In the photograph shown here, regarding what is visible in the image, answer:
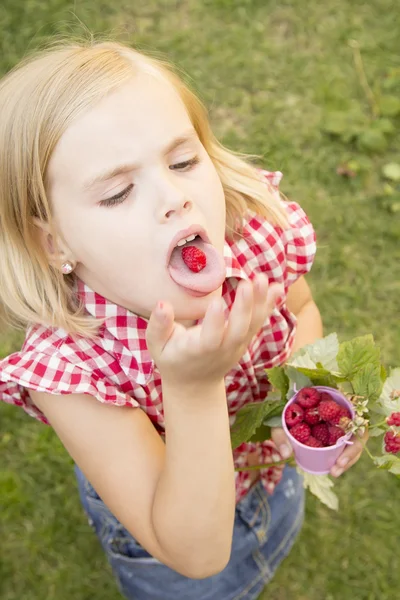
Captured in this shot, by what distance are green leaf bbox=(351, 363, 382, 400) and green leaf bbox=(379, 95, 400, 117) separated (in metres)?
1.96

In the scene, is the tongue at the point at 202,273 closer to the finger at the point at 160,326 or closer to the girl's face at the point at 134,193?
the girl's face at the point at 134,193

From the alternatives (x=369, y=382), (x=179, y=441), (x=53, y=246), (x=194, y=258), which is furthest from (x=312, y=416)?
(x=53, y=246)

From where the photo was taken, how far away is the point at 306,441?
50.3 inches

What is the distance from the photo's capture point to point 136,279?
1.25 metres

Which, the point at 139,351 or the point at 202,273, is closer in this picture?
the point at 202,273

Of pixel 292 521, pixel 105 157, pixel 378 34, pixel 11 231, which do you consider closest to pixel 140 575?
pixel 292 521

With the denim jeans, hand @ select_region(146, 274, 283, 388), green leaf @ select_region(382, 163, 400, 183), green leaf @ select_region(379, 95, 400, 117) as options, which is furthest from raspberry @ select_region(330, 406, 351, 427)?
green leaf @ select_region(379, 95, 400, 117)

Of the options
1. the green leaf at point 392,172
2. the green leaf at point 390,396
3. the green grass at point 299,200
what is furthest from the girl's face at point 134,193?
the green leaf at point 392,172

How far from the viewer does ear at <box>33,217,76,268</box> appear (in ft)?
4.43

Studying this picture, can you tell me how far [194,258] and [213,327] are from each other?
0.55ft

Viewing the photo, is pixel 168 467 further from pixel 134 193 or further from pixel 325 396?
pixel 134 193

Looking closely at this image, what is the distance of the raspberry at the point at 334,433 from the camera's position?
1261 millimetres

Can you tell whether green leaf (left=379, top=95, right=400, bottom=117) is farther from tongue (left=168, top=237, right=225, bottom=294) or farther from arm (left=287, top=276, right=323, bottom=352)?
tongue (left=168, top=237, right=225, bottom=294)

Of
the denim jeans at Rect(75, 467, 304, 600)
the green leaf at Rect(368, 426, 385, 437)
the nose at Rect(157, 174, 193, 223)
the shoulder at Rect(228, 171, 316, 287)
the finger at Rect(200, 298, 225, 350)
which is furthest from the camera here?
the denim jeans at Rect(75, 467, 304, 600)
